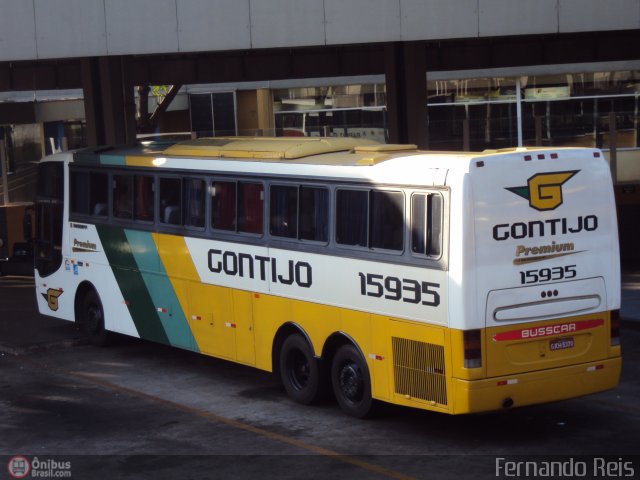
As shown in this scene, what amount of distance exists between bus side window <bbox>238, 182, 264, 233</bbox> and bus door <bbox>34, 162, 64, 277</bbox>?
4.96 m

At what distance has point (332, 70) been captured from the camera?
32719 mm

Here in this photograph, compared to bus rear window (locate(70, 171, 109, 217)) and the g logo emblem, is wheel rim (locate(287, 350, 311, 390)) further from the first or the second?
the g logo emblem

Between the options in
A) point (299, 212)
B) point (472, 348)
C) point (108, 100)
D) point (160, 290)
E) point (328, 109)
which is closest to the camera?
point (472, 348)

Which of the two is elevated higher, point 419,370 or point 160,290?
point 160,290

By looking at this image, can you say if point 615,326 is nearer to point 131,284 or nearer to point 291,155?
point 291,155

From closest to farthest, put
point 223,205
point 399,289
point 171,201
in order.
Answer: point 399,289 → point 223,205 → point 171,201

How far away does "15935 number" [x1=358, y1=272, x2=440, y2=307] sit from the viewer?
448 inches

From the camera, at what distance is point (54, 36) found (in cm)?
2041

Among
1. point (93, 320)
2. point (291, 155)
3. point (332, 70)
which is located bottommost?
point (93, 320)

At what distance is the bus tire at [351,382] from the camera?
1244cm

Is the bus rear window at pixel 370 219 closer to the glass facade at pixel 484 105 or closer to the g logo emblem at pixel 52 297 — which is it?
the g logo emblem at pixel 52 297

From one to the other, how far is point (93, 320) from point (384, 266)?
7.27 metres

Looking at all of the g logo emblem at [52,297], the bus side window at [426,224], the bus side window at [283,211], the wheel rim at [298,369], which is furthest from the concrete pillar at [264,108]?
the bus side window at [426,224]

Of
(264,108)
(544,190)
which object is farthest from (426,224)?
(264,108)
